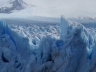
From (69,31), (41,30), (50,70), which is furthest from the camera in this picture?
(41,30)

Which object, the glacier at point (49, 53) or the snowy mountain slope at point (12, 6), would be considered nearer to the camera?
the glacier at point (49, 53)

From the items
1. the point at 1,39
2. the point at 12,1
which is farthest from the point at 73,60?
the point at 12,1

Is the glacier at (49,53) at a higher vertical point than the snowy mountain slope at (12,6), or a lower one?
lower

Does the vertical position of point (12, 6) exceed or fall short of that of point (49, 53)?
it exceeds it

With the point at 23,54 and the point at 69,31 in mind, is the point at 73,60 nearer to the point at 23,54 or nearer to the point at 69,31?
the point at 69,31

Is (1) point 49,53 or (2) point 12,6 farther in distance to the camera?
(2) point 12,6

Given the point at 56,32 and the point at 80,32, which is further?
the point at 56,32

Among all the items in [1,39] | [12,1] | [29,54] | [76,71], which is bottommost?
[76,71]

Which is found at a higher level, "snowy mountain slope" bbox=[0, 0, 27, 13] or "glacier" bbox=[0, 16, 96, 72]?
"snowy mountain slope" bbox=[0, 0, 27, 13]

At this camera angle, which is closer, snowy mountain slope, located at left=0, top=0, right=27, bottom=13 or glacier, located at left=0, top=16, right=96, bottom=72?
glacier, located at left=0, top=16, right=96, bottom=72

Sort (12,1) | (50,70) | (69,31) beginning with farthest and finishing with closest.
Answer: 1. (12,1)
2. (69,31)
3. (50,70)

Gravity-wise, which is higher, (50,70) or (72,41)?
(72,41)
